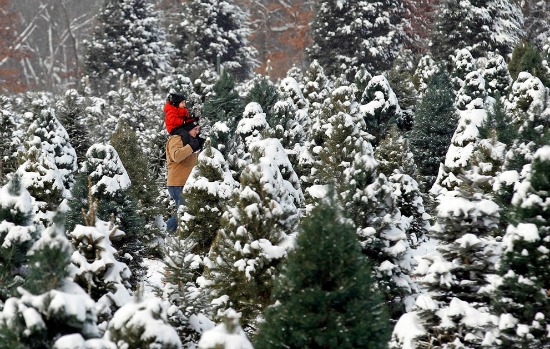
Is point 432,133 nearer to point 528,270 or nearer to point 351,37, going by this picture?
point 528,270

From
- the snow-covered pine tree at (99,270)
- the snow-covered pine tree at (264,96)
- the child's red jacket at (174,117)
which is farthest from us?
the snow-covered pine tree at (264,96)

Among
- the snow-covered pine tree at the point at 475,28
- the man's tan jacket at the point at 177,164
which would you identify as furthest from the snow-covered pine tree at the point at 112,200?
the snow-covered pine tree at the point at 475,28

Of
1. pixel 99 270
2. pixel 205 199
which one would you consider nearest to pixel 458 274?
pixel 99 270

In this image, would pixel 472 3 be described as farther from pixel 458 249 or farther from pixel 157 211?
pixel 458 249

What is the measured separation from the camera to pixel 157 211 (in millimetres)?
11695

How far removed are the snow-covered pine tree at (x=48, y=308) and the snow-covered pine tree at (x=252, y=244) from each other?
2.17 m

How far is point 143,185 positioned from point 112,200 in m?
2.98

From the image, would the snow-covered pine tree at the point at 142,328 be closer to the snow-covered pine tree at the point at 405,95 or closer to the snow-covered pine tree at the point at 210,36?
the snow-covered pine tree at the point at 405,95

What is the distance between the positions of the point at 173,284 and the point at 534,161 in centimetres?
302

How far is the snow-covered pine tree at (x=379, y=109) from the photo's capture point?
47.7 ft

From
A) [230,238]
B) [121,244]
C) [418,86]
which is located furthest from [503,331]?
[418,86]

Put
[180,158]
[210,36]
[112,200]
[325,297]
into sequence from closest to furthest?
[325,297]
[112,200]
[180,158]
[210,36]

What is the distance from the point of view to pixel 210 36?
3706 cm

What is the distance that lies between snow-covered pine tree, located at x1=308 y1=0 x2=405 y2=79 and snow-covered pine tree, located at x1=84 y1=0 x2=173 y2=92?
913 centimetres
